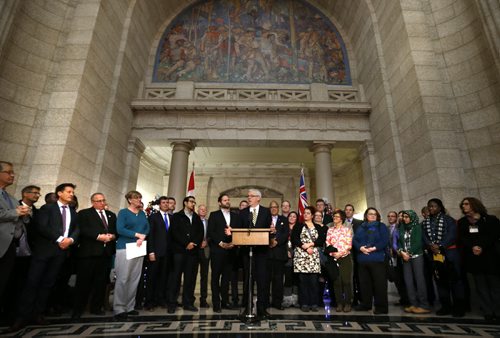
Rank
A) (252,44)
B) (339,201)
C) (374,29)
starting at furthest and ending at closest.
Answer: (339,201), (252,44), (374,29)

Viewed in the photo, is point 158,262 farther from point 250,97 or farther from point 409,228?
point 250,97

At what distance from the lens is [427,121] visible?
23.5 feet

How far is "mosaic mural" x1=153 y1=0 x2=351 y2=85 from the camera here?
1142 centimetres

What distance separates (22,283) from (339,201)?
12.9m

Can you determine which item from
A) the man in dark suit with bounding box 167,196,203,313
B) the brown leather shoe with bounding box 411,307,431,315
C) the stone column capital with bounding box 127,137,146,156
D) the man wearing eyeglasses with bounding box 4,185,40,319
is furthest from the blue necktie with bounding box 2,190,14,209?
the stone column capital with bounding box 127,137,146,156

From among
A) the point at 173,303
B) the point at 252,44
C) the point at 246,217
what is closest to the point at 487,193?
the point at 246,217

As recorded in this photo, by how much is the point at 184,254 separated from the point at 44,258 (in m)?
1.85

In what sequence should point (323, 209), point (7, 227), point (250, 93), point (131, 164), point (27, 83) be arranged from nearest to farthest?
point (7, 227), point (323, 209), point (27, 83), point (131, 164), point (250, 93)

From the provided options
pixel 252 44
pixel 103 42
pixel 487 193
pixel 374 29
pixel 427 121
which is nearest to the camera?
pixel 487 193

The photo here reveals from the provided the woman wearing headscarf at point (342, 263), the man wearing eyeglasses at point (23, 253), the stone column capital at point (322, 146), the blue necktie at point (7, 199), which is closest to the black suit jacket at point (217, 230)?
the woman wearing headscarf at point (342, 263)

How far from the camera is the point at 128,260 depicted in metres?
3.98

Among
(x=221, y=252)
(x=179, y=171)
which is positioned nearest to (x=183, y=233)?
(x=221, y=252)

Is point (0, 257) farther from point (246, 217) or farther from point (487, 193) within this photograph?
point (487, 193)

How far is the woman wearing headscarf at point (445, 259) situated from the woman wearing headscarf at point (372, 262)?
2.43 feet
